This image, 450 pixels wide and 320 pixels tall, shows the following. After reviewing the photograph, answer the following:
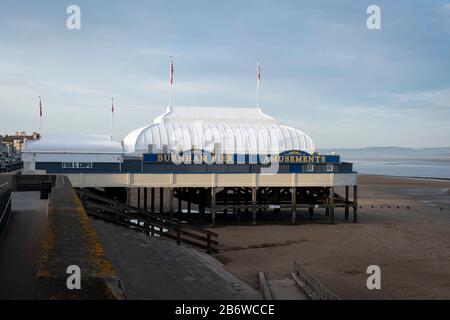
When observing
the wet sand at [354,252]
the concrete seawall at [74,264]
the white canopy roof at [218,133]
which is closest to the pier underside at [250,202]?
the wet sand at [354,252]

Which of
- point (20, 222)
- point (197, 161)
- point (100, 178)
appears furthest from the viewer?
point (197, 161)

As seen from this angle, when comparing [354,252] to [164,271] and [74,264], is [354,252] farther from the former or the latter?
[74,264]

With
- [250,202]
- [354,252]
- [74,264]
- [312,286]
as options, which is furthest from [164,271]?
[250,202]

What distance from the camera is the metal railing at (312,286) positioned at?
1329 centimetres

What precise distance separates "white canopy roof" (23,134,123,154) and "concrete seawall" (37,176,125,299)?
2468 cm

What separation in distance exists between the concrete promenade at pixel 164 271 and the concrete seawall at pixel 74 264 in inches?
139

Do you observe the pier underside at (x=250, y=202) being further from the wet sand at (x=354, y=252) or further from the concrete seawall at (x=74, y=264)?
the concrete seawall at (x=74, y=264)

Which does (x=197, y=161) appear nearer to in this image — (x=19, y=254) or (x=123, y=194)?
(x=123, y=194)

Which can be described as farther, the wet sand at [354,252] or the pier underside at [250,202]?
the pier underside at [250,202]

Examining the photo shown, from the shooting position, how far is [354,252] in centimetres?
2552

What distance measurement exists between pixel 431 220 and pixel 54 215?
35.5 metres

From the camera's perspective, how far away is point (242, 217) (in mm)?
38656

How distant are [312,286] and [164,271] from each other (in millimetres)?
4917
